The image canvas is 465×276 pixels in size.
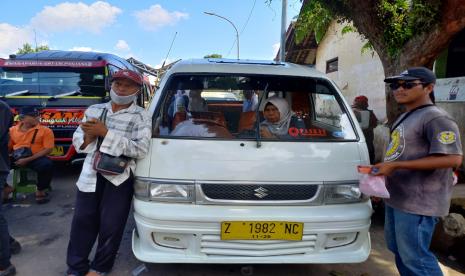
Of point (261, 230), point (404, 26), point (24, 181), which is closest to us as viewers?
point (261, 230)

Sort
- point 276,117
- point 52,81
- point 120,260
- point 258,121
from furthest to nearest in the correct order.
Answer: point 52,81 < point 120,260 < point 276,117 < point 258,121

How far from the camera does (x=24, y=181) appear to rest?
5645 mm

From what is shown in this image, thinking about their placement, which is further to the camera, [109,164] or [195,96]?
[195,96]

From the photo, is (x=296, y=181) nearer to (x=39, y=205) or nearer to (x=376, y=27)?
(x=376, y=27)

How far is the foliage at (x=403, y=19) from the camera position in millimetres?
4383

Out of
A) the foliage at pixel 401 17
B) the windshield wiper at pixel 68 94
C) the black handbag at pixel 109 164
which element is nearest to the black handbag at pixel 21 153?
the windshield wiper at pixel 68 94

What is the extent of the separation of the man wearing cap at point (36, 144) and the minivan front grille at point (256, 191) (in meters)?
3.78

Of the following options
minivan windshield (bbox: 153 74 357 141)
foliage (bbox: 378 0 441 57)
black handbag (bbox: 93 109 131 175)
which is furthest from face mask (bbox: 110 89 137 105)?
foliage (bbox: 378 0 441 57)

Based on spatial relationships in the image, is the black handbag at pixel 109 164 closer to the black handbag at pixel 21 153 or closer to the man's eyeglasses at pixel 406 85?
the man's eyeglasses at pixel 406 85

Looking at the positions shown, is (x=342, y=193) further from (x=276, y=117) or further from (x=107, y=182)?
(x=107, y=182)

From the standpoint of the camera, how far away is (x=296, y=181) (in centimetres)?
281

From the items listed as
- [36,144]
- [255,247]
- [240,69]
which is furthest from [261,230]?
[36,144]

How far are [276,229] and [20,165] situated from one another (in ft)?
14.1

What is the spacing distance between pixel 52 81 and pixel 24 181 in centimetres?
210
